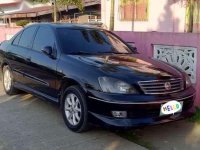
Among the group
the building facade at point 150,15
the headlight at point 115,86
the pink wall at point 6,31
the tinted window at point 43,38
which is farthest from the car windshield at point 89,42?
the pink wall at point 6,31

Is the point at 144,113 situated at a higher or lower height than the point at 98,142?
higher

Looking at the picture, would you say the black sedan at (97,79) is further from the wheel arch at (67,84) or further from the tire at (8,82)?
the tire at (8,82)

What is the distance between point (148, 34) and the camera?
731 cm

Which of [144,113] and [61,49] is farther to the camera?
[61,49]

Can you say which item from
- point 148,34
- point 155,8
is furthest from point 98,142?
point 155,8

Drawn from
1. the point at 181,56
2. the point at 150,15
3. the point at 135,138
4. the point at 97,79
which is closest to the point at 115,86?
the point at 97,79

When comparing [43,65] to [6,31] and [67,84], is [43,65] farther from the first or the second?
[6,31]

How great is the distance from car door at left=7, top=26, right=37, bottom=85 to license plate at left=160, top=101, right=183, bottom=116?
289 centimetres

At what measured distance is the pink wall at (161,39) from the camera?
20.8 feet

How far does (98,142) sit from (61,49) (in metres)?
1.65

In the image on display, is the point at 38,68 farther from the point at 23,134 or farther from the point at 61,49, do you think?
the point at 23,134

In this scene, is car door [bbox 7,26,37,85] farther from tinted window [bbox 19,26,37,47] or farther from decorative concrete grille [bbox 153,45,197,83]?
decorative concrete grille [bbox 153,45,197,83]

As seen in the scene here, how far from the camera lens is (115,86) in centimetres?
477

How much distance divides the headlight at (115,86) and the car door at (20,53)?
7.85 feet
